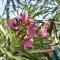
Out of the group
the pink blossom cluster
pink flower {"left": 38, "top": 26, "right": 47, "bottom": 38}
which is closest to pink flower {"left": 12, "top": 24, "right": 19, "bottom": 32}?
the pink blossom cluster

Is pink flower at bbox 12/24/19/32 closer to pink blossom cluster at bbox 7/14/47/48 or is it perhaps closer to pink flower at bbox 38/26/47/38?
pink blossom cluster at bbox 7/14/47/48

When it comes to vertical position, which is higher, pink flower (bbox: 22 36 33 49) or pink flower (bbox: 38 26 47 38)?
pink flower (bbox: 38 26 47 38)

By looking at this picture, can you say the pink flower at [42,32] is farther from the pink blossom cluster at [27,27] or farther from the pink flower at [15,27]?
the pink flower at [15,27]

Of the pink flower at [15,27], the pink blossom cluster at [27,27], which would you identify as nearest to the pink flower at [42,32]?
the pink blossom cluster at [27,27]

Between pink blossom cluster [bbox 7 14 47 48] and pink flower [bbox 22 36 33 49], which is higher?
pink blossom cluster [bbox 7 14 47 48]

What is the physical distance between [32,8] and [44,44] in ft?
1.13

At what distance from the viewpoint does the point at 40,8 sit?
156cm

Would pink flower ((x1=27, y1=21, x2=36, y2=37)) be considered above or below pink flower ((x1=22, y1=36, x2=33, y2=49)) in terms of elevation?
above

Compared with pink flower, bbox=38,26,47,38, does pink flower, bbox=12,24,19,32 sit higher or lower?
higher

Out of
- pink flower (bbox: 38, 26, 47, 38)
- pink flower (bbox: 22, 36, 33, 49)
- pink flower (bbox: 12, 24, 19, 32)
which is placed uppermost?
pink flower (bbox: 12, 24, 19, 32)

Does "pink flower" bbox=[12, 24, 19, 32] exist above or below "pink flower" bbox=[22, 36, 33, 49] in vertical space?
above

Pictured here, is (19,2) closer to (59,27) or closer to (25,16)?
(59,27)

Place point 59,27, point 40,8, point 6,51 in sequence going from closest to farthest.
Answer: point 6,51
point 59,27
point 40,8

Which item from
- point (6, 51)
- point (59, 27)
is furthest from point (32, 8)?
point (6, 51)
